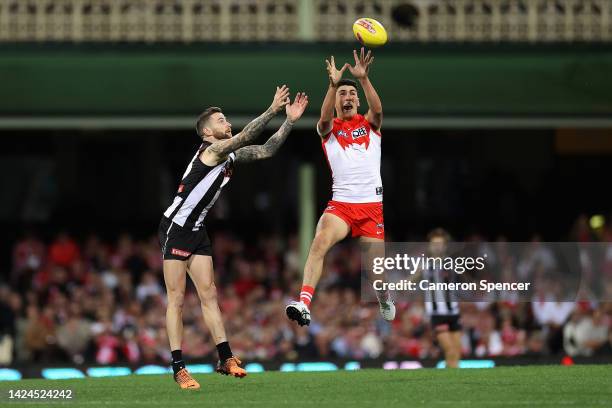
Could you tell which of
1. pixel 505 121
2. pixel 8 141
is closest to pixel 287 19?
pixel 505 121

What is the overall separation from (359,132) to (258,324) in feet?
23.8

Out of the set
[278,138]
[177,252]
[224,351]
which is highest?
[278,138]

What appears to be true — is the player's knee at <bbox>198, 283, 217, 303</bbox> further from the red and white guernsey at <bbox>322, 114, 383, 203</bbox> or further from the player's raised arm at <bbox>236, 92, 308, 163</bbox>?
the red and white guernsey at <bbox>322, 114, 383, 203</bbox>

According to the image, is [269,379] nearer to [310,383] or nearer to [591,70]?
[310,383]

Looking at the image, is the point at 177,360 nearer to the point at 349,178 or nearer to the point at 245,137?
the point at 245,137

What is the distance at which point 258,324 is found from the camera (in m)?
21.7

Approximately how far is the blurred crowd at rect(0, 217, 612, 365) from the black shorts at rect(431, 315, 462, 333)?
6.10 ft

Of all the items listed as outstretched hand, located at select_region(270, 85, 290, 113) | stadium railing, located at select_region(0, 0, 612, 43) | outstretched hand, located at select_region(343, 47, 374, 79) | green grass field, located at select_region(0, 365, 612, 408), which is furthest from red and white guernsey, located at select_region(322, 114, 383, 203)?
stadium railing, located at select_region(0, 0, 612, 43)

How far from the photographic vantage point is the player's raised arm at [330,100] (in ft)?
47.0

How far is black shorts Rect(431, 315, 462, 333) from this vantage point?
62.1 feet

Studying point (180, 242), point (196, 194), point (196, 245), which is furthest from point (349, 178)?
point (180, 242)

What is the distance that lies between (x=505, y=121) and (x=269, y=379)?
8519mm

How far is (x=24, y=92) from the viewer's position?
22.8 meters

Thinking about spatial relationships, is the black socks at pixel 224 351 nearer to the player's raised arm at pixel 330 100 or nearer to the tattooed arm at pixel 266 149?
the tattooed arm at pixel 266 149
